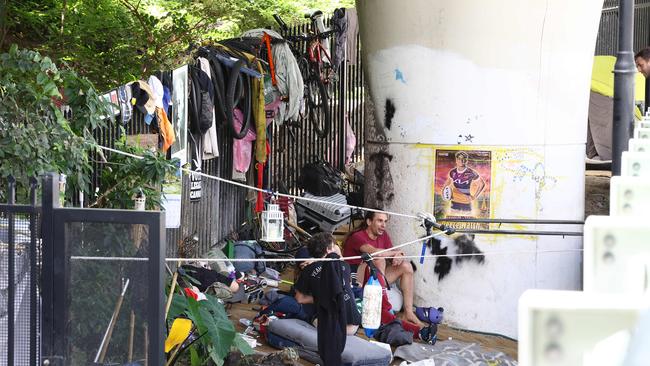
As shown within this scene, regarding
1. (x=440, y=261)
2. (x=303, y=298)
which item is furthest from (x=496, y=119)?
(x=303, y=298)

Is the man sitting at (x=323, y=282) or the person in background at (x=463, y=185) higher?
the person in background at (x=463, y=185)

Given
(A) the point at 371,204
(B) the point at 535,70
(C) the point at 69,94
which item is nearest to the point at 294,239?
(A) the point at 371,204

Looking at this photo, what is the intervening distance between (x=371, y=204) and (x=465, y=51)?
2.23 meters

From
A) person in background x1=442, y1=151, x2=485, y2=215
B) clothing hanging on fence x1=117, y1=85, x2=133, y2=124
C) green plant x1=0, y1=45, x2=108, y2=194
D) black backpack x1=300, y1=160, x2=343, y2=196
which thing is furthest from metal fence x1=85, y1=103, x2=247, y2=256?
green plant x1=0, y1=45, x2=108, y2=194

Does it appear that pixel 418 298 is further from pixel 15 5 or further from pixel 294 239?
pixel 15 5

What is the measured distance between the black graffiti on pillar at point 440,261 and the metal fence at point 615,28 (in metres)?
12.9

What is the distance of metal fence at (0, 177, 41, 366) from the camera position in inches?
184

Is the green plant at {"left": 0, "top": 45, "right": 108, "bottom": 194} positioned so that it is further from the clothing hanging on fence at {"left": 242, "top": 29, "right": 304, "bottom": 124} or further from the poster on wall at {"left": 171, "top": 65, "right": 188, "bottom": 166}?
the clothing hanging on fence at {"left": 242, "top": 29, "right": 304, "bottom": 124}

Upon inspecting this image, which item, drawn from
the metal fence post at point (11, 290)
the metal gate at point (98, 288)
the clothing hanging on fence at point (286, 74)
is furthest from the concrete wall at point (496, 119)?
the metal fence post at point (11, 290)

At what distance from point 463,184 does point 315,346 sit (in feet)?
8.99

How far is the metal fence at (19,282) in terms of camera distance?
15.3ft

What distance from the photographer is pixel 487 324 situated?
36.4 feet

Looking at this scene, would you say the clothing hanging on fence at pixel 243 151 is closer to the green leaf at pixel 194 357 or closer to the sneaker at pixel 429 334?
the sneaker at pixel 429 334

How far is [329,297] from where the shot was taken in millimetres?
9117
